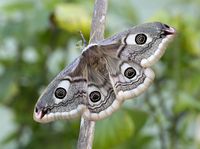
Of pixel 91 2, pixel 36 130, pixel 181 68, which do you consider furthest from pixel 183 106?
pixel 36 130

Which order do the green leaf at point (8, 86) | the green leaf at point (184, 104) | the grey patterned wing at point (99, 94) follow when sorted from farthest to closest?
the green leaf at point (8, 86), the green leaf at point (184, 104), the grey patterned wing at point (99, 94)

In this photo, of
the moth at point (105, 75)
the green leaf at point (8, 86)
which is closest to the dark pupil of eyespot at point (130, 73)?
the moth at point (105, 75)

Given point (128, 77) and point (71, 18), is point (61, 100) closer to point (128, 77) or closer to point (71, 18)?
point (128, 77)

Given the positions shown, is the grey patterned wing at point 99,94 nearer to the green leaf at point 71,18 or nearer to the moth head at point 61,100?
the moth head at point 61,100

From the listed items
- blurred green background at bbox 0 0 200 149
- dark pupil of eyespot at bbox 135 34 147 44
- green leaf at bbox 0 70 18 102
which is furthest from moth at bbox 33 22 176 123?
green leaf at bbox 0 70 18 102

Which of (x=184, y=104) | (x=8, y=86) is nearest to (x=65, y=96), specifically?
(x=184, y=104)

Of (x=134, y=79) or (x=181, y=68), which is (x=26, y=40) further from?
(x=134, y=79)

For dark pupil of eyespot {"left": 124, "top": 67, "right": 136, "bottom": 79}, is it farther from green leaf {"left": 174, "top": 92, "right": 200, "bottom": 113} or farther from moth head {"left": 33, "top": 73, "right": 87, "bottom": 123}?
green leaf {"left": 174, "top": 92, "right": 200, "bottom": 113}
